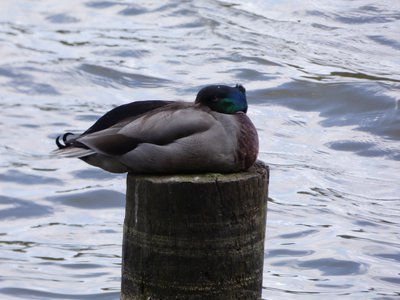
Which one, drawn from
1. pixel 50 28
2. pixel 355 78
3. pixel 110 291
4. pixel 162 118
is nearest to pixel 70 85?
pixel 50 28

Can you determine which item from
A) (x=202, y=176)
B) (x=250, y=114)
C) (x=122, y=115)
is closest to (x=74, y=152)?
(x=122, y=115)

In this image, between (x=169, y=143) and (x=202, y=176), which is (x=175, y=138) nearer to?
(x=169, y=143)

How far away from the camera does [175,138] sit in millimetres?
4242

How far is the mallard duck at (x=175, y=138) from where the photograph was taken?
414 cm

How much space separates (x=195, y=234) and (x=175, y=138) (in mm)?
501

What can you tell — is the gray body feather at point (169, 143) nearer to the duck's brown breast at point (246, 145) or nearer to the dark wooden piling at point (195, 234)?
the duck's brown breast at point (246, 145)

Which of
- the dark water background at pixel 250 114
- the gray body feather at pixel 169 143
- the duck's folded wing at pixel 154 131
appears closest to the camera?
the gray body feather at pixel 169 143

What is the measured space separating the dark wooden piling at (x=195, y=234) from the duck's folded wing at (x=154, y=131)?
26 cm

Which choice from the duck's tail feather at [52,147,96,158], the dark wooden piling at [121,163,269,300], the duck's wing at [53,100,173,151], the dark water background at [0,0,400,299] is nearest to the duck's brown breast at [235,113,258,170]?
the dark wooden piling at [121,163,269,300]

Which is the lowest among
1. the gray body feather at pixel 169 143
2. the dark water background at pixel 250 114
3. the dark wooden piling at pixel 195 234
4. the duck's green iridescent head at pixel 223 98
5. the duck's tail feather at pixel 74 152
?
the dark water background at pixel 250 114

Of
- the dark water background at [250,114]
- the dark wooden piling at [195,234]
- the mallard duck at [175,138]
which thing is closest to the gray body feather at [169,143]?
the mallard duck at [175,138]

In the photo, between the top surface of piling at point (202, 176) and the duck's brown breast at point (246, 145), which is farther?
the duck's brown breast at point (246, 145)

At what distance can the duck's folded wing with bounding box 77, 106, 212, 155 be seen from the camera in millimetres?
4242

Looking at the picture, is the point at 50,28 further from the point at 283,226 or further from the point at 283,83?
the point at 283,226
